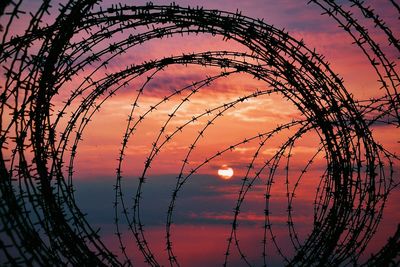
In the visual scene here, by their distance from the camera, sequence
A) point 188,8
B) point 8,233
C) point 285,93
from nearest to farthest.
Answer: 1. point 8,233
2. point 188,8
3. point 285,93

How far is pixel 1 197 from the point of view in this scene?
15.7ft

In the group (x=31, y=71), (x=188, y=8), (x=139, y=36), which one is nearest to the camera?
(x=31, y=71)

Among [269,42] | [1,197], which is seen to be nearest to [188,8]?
[269,42]

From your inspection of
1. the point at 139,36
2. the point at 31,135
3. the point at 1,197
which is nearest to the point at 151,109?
the point at 139,36

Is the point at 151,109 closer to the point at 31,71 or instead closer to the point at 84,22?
the point at 84,22

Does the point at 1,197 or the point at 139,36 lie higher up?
the point at 139,36

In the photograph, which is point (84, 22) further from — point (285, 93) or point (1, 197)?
point (285, 93)

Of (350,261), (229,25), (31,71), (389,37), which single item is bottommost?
(350,261)

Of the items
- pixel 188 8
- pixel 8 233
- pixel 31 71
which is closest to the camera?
pixel 8 233

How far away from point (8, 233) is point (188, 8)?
3154mm

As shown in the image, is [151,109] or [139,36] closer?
[139,36]

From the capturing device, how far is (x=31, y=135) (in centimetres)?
551

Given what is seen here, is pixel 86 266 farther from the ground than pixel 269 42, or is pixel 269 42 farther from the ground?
pixel 269 42

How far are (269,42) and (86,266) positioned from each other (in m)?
3.31
